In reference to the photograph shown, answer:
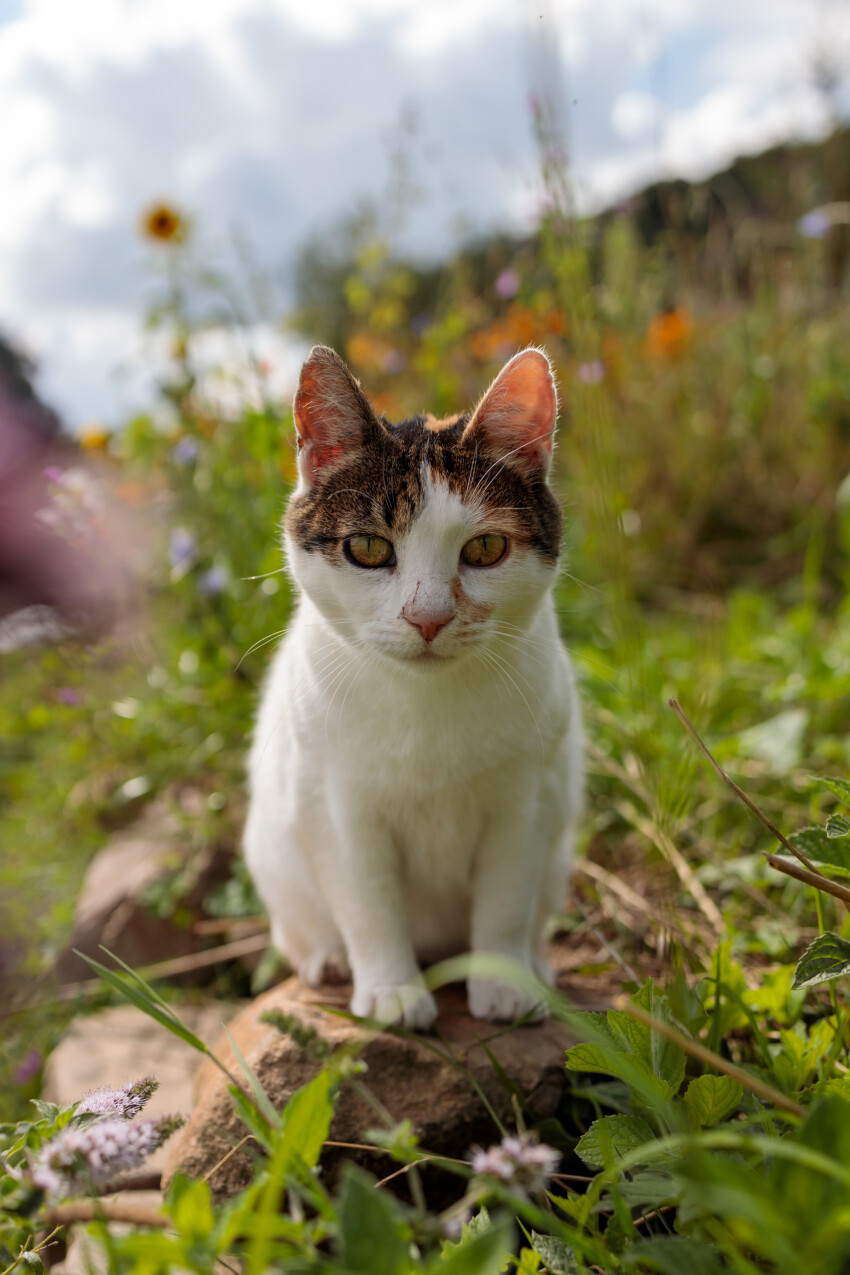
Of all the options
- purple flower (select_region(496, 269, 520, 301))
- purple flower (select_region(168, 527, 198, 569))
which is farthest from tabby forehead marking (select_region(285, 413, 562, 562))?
purple flower (select_region(496, 269, 520, 301))

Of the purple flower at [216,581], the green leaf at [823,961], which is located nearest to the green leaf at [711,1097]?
the green leaf at [823,961]

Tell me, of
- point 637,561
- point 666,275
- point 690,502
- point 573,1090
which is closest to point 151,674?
point 573,1090

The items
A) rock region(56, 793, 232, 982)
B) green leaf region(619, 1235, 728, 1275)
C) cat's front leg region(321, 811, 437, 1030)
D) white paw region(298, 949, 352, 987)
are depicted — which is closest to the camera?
green leaf region(619, 1235, 728, 1275)

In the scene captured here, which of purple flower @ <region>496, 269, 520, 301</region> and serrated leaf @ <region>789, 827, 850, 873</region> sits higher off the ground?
purple flower @ <region>496, 269, 520, 301</region>

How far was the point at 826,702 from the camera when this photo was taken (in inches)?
120

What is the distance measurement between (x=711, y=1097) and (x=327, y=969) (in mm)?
1102

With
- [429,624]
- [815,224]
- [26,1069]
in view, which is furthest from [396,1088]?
[815,224]

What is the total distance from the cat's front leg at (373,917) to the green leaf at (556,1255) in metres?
0.67

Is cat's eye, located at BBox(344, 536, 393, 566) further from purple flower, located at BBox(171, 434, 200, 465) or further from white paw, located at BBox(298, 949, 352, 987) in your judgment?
purple flower, located at BBox(171, 434, 200, 465)

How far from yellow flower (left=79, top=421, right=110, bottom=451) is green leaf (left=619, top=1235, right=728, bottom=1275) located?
429 centimetres

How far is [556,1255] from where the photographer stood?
3.61ft

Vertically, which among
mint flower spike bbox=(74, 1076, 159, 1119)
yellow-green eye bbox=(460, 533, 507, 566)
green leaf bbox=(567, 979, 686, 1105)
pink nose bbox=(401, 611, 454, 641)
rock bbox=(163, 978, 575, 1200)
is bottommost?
rock bbox=(163, 978, 575, 1200)

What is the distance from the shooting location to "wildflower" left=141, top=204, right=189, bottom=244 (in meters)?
3.84

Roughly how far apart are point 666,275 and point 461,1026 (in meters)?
6.22
